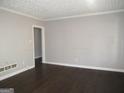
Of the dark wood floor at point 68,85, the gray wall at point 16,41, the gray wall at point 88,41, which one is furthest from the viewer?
the gray wall at point 88,41

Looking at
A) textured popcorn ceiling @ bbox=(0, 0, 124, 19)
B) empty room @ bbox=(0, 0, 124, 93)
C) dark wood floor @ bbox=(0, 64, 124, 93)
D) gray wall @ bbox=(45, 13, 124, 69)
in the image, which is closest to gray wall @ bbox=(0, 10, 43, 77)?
empty room @ bbox=(0, 0, 124, 93)

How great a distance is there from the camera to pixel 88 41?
160 inches

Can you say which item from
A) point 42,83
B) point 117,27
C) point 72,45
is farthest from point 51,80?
point 117,27

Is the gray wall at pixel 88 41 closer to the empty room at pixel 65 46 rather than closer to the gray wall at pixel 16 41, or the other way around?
the empty room at pixel 65 46

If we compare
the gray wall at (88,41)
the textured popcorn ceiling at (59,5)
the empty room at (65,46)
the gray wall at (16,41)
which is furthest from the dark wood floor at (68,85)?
the textured popcorn ceiling at (59,5)

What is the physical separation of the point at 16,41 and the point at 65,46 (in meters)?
2.26

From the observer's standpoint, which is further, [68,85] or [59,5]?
[59,5]

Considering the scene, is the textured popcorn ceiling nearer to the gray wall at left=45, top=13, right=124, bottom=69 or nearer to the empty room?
the empty room

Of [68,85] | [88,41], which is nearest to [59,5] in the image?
[88,41]

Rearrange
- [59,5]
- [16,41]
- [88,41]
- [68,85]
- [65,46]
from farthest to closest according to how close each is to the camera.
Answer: [65,46] → [88,41] → [16,41] → [59,5] → [68,85]

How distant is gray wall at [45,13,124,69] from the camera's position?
362 centimetres

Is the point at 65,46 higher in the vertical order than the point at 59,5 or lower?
lower

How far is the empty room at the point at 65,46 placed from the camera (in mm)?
2715

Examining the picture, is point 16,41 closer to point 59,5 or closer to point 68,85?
point 59,5
